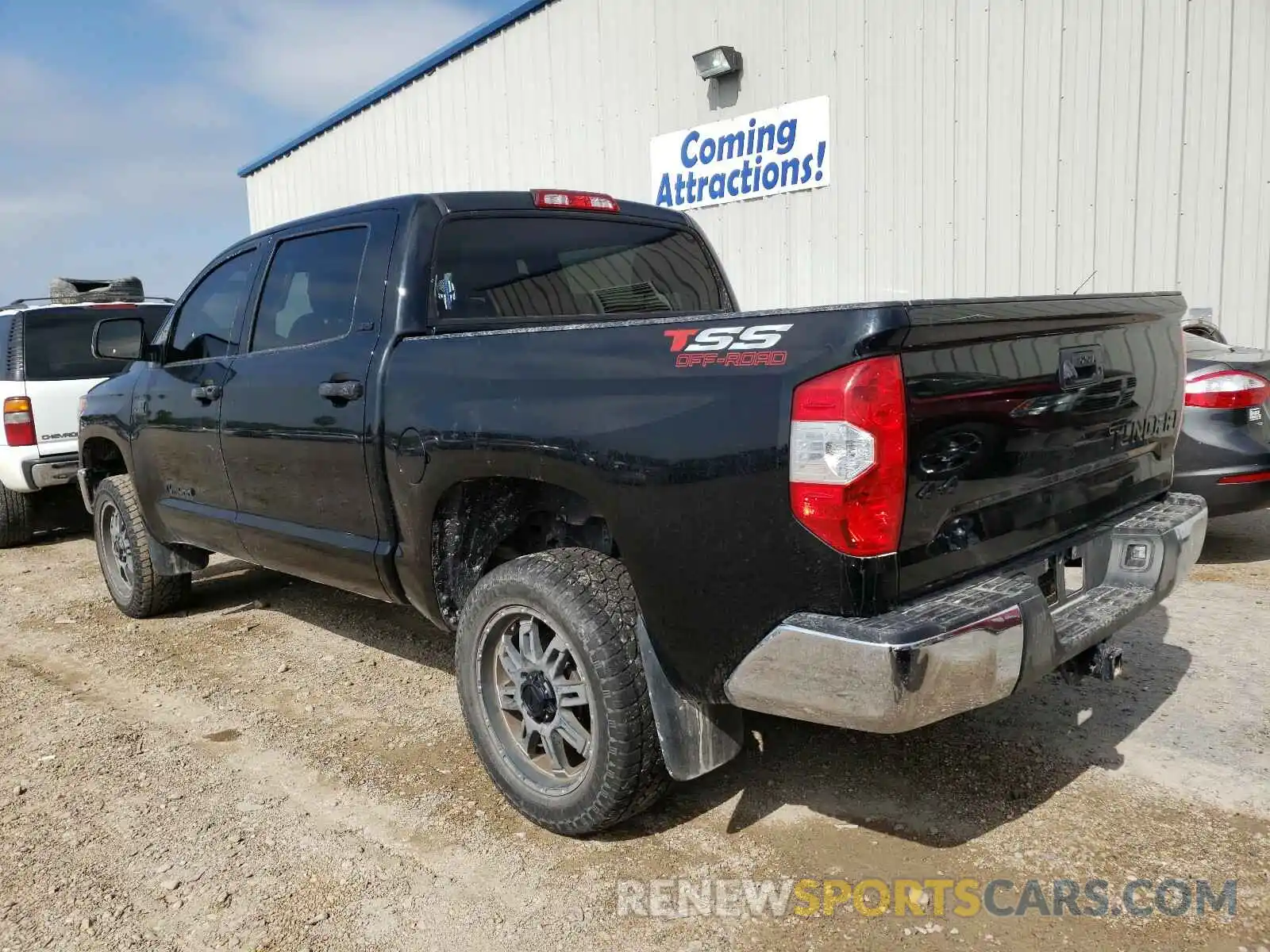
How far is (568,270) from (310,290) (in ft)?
3.38

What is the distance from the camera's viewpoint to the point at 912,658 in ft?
7.04

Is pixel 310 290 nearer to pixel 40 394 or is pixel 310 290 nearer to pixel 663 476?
pixel 663 476

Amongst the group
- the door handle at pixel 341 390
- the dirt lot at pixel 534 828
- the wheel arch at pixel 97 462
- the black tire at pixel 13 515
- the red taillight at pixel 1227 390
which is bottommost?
the dirt lot at pixel 534 828

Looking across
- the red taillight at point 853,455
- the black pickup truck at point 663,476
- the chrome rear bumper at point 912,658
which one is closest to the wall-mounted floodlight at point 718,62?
the black pickup truck at point 663,476

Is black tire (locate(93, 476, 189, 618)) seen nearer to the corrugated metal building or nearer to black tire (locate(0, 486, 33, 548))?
black tire (locate(0, 486, 33, 548))

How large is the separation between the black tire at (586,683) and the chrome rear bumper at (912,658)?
0.38m

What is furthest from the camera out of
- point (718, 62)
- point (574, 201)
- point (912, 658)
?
point (718, 62)

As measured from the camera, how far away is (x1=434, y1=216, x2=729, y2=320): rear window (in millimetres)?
3613

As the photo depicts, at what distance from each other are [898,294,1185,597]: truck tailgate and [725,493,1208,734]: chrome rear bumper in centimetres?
11

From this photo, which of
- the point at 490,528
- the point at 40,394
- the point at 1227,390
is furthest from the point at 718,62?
the point at 490,528

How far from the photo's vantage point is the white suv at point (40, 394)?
7340 millimetres

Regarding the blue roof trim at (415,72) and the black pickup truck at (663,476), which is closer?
the black pickup truck at (663,476)

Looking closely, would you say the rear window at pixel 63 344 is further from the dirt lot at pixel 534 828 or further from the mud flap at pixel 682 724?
the mud flap at pixel 682 724

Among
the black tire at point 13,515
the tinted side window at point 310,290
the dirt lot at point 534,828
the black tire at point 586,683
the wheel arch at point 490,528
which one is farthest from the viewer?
the black tire at point 13,515
